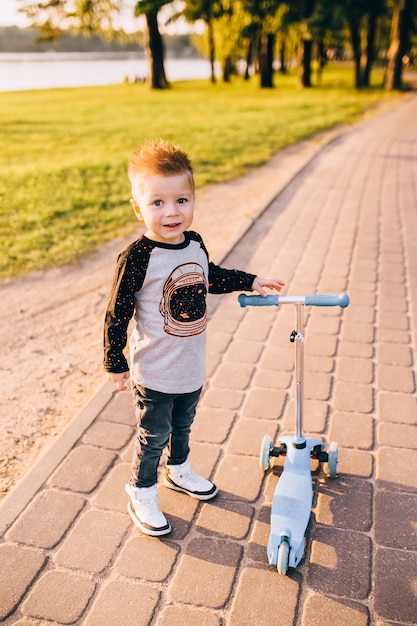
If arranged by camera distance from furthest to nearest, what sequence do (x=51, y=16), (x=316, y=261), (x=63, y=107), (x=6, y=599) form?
(x=51, y=16), (x=63, y=107), (x=316, y=261), (x=6, y=599)

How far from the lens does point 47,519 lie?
3020 millimetres

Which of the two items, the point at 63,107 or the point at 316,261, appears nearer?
the point at 316,261

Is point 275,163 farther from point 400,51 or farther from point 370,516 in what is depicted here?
point 400,51

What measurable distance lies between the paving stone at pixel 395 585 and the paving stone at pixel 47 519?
5.01 feet

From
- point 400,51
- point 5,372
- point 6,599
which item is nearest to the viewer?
point 6,599

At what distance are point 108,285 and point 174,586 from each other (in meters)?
3.86

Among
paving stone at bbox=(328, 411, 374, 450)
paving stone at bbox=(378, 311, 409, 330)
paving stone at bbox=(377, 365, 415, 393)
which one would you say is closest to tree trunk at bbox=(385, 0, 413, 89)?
paving stone at bbox=(378, 311, 409, 330)

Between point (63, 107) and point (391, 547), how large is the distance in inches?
1084

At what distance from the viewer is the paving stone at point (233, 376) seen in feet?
13.9

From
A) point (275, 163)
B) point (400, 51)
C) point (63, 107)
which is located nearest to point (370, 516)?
point (275, 163)

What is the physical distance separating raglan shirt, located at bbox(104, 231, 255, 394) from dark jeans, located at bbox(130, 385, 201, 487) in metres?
0.08

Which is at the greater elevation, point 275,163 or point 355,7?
point 355,7

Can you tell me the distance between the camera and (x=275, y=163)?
12.2m

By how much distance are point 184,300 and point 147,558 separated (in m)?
1.24
